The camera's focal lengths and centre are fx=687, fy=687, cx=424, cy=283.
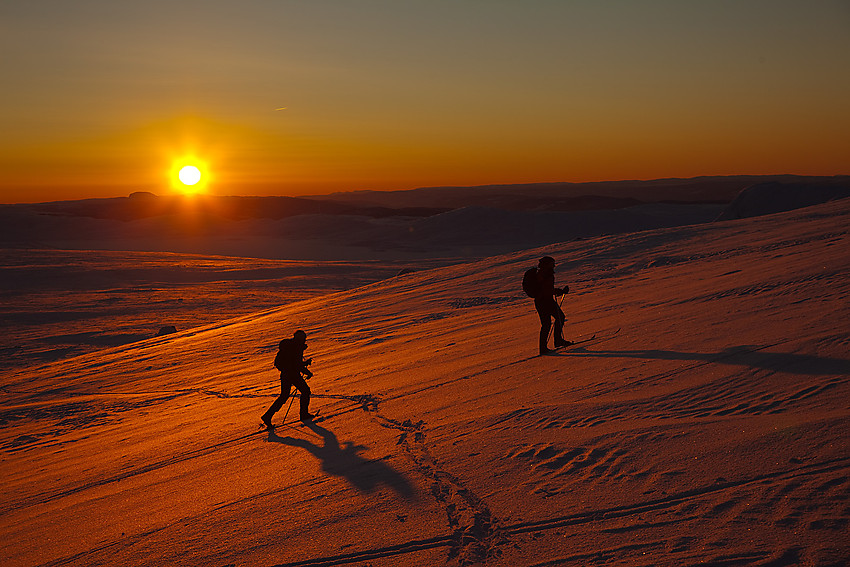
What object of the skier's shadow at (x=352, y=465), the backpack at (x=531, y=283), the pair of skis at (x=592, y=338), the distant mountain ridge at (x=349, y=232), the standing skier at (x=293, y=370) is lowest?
the skier's shadow at (x=352, y=465)

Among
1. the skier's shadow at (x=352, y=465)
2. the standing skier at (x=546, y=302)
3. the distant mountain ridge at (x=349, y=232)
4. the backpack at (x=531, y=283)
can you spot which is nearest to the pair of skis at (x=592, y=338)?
the standing skier at (x=546, y=302)

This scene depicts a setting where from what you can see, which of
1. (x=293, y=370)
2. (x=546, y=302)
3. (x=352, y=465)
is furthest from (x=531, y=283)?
(x=352, y=465)

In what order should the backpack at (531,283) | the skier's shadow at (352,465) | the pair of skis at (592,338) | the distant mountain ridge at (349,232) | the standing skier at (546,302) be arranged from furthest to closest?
the distant mountain ridge at (349,232) < the pair of skis at (592,338) < the standing skier at (546,302) < the backpack at (531,283) < the skier's shadow at (352,465)

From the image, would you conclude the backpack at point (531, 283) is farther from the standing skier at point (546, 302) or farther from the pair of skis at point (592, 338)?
the pair of skis at point (592, 338)

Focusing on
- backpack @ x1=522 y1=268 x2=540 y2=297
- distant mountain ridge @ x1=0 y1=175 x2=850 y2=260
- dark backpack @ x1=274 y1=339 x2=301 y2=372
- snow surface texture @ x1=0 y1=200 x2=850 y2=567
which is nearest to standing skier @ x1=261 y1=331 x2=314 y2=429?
dark backpack @ x1=274 y1=339 x2=301 y2=372

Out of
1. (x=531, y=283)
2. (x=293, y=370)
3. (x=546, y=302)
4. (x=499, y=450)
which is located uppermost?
(x=531, y=283)

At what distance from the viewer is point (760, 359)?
22.0 feet

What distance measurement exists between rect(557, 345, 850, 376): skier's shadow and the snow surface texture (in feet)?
0.12

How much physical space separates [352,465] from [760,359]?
13.3 ft

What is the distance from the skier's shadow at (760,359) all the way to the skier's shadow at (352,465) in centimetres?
344

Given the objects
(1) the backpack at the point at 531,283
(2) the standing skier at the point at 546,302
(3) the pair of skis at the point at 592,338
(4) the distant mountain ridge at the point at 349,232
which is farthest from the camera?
(4) the distant mountain ridge at the point at 349,232

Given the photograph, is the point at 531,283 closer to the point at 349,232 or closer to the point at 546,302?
the point at 546,302

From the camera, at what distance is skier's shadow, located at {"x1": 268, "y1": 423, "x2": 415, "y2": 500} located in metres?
5.35

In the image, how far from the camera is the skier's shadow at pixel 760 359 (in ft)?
20.1
